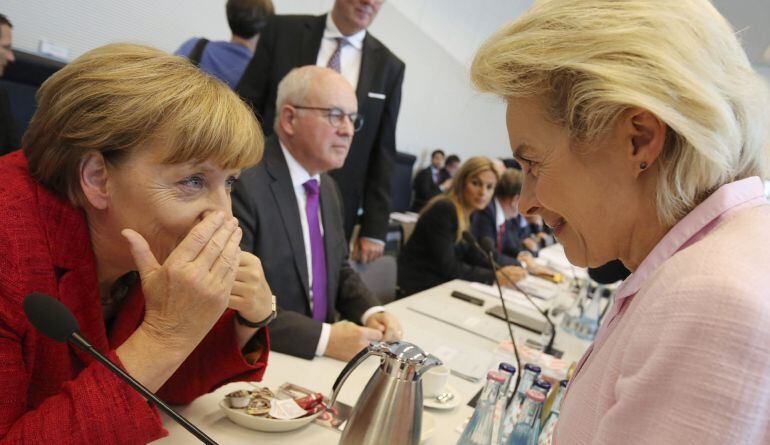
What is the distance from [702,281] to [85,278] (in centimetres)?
93

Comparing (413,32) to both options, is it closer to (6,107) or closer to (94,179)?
(6,107)

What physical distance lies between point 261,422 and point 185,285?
1.01 ft

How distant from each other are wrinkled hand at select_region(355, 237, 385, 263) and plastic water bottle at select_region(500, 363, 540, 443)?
5.24ft

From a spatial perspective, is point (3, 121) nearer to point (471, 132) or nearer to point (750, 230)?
point (750, 230)

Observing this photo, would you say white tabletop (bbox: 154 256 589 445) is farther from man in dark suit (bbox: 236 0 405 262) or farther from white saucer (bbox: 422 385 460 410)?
man in dark suit (bbox: 236 0 405 262)

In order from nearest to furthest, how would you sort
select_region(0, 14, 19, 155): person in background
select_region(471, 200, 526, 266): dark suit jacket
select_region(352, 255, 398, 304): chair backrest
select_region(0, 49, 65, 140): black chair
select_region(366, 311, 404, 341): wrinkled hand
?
1. select_region(366, 311, 404, 341): wrinkled hand
2. select_region(352, 255, 398, 304): chair backrest
3. select_region(0, 14, 19, 155): person in background
4. select_region(0, 49, 65, 140): black chair
5. select_region(471, 200, 526, 266): dark suit jacket

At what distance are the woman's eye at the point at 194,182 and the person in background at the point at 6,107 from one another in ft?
8.14

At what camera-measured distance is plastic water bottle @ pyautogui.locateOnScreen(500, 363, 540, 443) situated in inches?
45.0

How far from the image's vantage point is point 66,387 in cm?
84

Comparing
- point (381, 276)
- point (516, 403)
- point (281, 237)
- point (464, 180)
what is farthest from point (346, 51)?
point (516, 403)

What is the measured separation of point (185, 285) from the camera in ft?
3.09

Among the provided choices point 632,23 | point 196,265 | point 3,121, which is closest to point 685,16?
point 632,23

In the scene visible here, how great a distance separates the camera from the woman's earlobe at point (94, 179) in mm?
986

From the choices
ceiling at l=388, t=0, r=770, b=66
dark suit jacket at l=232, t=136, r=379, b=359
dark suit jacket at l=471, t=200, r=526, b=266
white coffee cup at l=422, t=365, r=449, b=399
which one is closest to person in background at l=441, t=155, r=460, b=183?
ceiling at l=388, t=0, r=770, b=66
